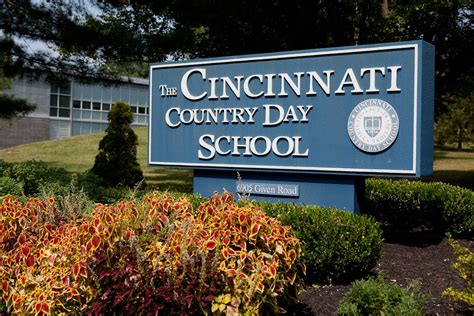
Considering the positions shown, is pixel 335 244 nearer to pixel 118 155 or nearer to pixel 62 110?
pixel 118 155

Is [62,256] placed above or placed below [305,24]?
below

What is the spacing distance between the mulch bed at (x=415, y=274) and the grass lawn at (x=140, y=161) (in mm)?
10171

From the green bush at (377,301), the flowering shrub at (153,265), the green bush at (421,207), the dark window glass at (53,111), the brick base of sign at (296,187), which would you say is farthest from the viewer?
the dark window glass at (53,111)

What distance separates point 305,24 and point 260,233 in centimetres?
1376

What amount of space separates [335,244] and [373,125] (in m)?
1.97

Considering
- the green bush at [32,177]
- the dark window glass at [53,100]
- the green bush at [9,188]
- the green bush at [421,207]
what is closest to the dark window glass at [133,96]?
the dark window glass at [53,100]

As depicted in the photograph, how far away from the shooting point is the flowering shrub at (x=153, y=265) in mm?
3773

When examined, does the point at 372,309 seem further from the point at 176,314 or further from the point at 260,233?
the point at 176,314

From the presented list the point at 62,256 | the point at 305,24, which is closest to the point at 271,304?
the point at 62,256

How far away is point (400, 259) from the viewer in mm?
7211

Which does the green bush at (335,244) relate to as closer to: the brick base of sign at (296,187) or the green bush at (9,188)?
the brick base of sign at (296,187)

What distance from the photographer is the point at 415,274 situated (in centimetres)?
648

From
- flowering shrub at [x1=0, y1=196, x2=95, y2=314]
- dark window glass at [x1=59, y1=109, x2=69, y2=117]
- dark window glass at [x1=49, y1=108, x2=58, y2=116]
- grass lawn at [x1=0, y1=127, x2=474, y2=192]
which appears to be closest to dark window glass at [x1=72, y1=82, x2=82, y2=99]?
dark window glass at [x1=59, y1=109, x2=69, y2=117]

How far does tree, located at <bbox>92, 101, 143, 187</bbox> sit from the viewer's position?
48.3 ft
